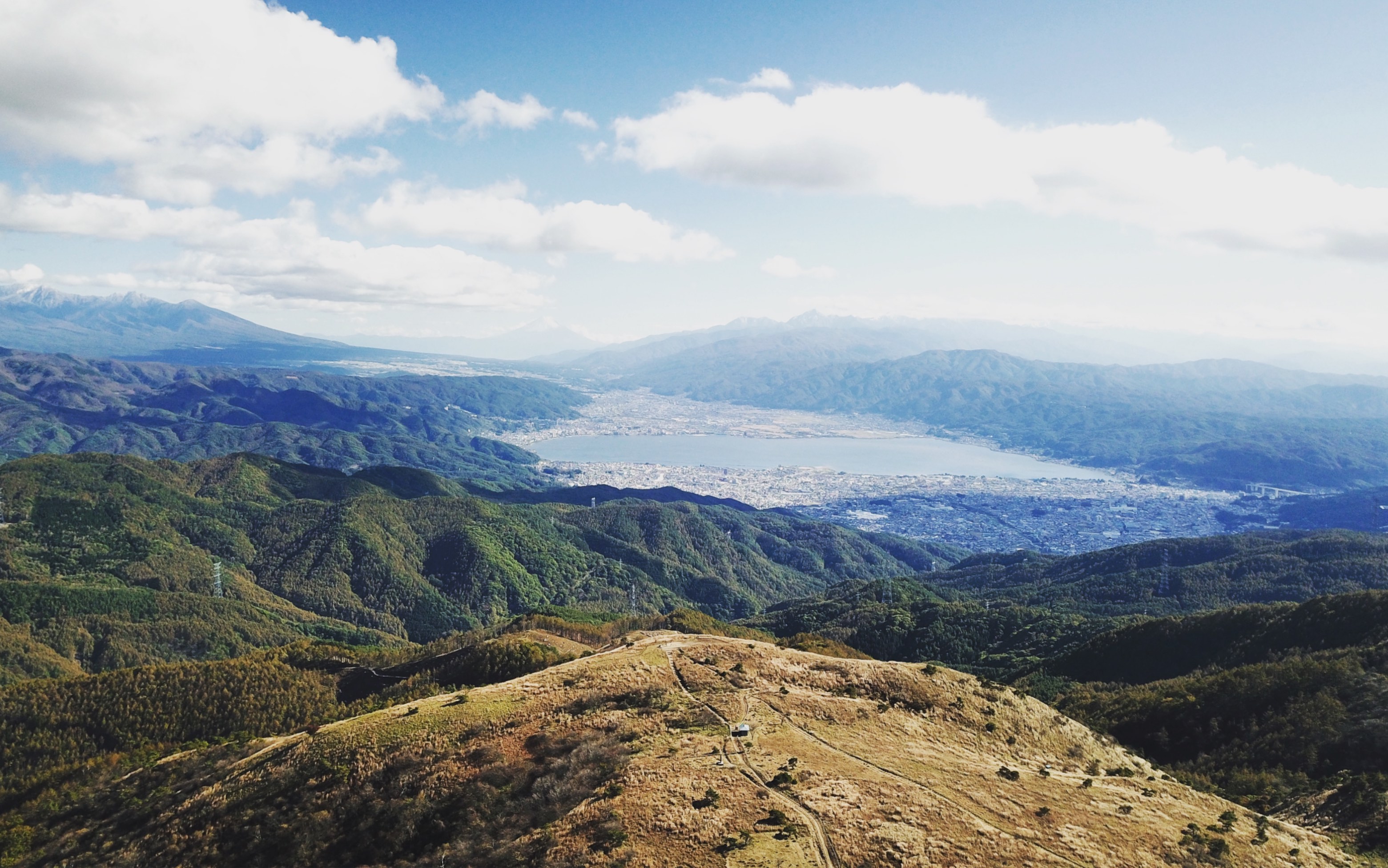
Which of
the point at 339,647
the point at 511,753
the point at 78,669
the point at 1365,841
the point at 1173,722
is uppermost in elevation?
the point at 511,753

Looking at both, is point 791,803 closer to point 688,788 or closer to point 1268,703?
point 688,788

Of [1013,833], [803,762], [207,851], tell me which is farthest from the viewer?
[207,851]

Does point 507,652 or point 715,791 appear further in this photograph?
point 507,652

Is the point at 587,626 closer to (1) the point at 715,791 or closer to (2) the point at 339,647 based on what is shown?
(2) the point at 339,647

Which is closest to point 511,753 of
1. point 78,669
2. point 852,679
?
point 852,679

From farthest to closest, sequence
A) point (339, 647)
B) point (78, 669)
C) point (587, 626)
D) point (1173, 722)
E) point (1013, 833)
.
A: point (78, 669) < point (587, 626) < point (339, 647) < point (1173, 722) < point (1013, 833)

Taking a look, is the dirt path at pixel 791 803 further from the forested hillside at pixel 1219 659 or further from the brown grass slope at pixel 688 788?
the forested hillside at pixel 1219 659

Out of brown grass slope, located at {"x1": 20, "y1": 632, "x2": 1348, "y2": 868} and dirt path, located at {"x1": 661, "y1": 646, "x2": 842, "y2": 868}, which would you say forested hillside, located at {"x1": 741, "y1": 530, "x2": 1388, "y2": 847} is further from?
dirt path, located at {"x1": 661, "y1": 646, "x2": 842, "y2": 868}

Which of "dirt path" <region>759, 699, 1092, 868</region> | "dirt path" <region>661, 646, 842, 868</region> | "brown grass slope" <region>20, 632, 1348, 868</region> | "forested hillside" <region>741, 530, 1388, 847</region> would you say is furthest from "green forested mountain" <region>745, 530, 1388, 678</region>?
"dirt path" <region>661, 646, 842, 868</region>
